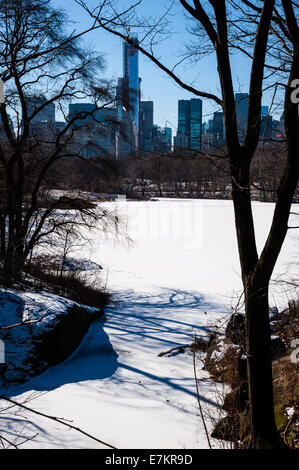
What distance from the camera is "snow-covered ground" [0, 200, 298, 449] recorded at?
4.17 meters

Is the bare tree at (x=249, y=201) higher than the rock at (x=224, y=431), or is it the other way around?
the bare tree at (x=249, y=201)

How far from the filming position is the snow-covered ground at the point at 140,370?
13.7 ft

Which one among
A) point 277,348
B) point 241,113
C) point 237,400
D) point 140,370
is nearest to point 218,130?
point 241,113

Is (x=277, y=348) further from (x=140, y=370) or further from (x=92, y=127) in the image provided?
(x=92, y=127)

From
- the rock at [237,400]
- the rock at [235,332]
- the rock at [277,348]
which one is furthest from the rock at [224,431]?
the rock at [277,348]

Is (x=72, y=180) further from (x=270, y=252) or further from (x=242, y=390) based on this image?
(x=270, y=252)

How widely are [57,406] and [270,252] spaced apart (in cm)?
344

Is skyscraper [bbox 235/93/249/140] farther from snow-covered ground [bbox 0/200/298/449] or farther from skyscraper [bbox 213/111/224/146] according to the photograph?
snow-covered ground [bbox 0/200/298/449]

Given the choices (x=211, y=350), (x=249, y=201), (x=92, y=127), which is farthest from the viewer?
(x=92, y=127)

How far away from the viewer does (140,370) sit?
621 centimetres

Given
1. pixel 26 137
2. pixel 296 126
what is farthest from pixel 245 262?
pixel 26 137

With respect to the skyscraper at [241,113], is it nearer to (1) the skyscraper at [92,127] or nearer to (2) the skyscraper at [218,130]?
(2) the skyscraper at [218,130]

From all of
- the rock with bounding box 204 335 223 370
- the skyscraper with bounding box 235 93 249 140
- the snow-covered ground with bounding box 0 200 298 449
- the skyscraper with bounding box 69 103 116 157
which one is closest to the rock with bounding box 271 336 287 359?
the rock with bounding box 204 335 223 370

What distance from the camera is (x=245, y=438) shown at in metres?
3.63
